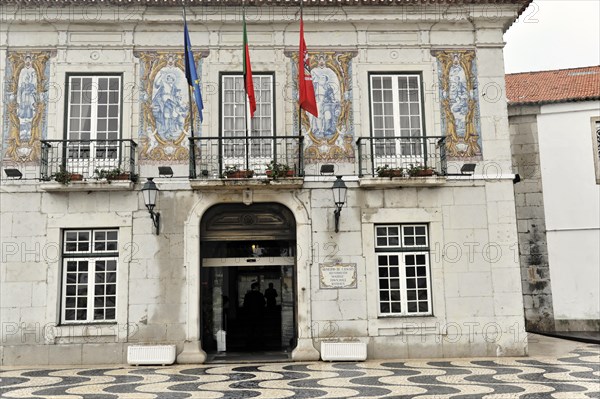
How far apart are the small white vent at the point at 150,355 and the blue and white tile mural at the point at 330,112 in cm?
406

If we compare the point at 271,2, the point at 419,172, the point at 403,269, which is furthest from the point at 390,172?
the point at 271,2

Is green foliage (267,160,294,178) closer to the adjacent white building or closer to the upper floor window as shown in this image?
the upper floor window

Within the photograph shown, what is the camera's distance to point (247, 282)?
13.7m

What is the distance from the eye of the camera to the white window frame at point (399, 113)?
11219 mm

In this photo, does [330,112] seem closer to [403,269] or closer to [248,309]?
[403,269]

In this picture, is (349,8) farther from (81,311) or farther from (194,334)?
(81,311)

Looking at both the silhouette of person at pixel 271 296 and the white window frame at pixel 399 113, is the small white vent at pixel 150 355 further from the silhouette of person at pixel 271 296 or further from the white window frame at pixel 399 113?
the white window frame at pixel 399 113

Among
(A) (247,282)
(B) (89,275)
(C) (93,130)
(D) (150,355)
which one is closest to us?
(D) (150,355)

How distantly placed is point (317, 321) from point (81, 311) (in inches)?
161

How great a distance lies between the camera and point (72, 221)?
10758mm

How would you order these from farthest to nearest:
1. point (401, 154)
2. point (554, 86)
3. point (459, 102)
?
1. point (554, 86)
2. point (459, 102)
3. point (401, 154)

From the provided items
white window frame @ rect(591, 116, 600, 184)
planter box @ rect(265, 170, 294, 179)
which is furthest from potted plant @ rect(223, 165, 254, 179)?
white window frame @ rect(591, 116, 600, 184)

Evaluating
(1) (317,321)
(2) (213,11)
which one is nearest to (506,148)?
(1) (317,321)

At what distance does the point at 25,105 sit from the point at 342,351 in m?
7.04
